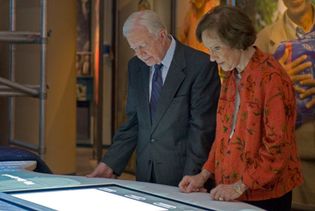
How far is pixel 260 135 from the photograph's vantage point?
212 centimetres

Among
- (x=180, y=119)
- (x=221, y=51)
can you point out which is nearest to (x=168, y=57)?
(x=180, y=119)

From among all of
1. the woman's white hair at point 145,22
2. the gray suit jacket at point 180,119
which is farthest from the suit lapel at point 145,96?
the woman's white hair at point 145,22

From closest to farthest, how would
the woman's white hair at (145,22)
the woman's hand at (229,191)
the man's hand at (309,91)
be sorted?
the woman's hand at (229,191) < the woman's white hair at (145,22) < the man's hand at (309,91)

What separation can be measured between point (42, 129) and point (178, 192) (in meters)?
2.94

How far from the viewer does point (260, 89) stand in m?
2.12

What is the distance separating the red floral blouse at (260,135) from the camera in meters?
→ 2.06

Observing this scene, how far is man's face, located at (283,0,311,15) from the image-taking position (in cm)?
468

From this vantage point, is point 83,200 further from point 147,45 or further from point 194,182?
point 147,45

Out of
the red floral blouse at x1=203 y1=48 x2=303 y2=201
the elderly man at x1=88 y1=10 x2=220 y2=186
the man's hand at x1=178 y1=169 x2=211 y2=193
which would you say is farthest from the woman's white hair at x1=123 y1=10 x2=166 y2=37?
the man's hand at x1=178 y1=169 x2=211 y2=193

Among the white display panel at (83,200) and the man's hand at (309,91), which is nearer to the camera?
the white display panel at (83,200)

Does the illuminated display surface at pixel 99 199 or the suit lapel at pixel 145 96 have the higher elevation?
the suit lapel at pixel 145 96

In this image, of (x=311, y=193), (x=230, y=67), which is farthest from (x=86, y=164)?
(x=230, y=67)

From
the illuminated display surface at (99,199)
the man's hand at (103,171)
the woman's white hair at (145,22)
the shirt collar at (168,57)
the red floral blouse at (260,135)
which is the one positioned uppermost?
the woman's white hair at (145,22)

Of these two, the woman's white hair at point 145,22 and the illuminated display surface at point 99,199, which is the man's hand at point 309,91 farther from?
the illuminated display surface at point 99,199
